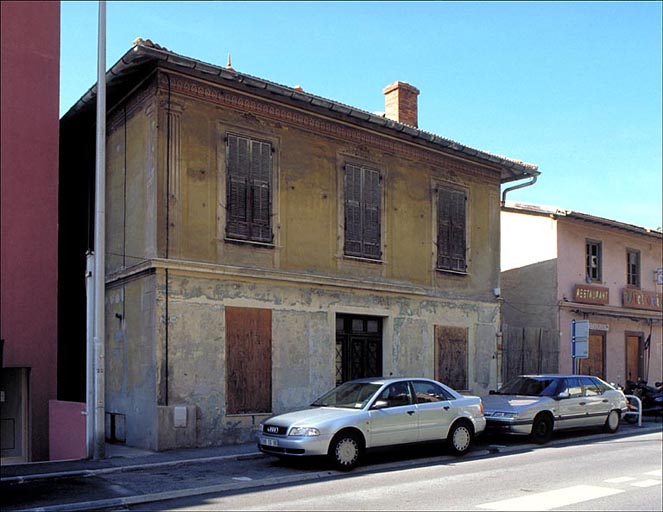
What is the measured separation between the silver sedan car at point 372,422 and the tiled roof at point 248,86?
6488 millimetres

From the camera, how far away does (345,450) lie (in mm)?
11672

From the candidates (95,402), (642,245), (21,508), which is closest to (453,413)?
(95,402)

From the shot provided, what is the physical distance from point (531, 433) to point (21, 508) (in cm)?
1023

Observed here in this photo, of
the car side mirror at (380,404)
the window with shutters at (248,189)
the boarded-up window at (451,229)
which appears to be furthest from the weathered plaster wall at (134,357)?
the boarded-up window at (451,229)

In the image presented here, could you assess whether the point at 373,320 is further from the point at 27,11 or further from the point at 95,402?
the point at 27,11

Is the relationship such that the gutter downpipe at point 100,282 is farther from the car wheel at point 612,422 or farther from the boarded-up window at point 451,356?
the car wheel at point 612,422

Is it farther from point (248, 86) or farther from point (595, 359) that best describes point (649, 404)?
point (248, 86)

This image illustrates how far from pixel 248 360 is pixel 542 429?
642 cm

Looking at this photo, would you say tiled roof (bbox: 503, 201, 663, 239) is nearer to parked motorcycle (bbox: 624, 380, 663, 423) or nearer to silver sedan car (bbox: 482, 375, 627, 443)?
parked motorcycle (bbox: 624, 380, 663, 423)

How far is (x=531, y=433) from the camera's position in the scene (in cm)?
1536

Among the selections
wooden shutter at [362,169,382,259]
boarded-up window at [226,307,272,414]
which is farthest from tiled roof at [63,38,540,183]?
boarded-up window at [226,307,272,414]

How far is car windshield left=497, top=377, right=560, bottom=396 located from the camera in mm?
16250

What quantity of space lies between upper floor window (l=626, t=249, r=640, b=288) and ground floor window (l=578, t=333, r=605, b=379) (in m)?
3.04

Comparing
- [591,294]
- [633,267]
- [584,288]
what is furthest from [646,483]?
[633,267]
